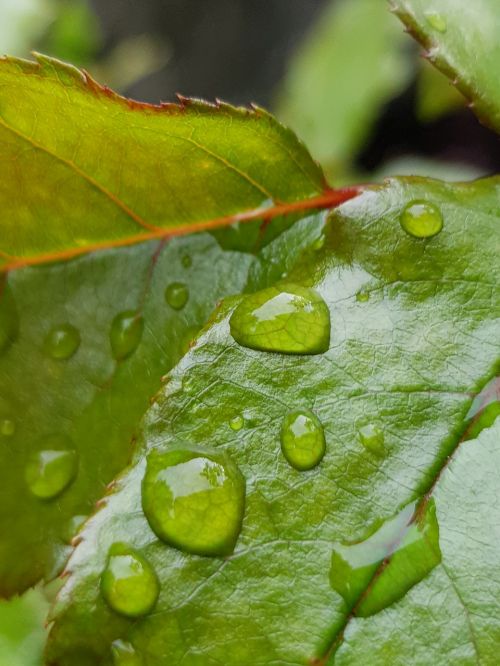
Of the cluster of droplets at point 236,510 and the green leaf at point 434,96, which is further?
the green leaf at point 434,96

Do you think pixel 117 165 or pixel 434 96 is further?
pixel 434 96

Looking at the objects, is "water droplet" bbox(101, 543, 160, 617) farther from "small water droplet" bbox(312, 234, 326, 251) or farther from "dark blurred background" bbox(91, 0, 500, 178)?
"dark blurred background" bbox(91, 0, 500, 178)

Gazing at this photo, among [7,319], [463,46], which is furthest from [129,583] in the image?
[463,46]

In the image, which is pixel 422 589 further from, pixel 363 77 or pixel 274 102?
pixel 274 102

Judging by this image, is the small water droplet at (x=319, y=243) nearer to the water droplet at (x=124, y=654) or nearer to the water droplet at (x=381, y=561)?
the water droplet at (x=381, y=561)

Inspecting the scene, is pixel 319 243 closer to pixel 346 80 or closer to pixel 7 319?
pixel 7 319

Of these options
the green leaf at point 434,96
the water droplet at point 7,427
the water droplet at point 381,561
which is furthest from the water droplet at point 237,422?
the green leaf at point 434,96

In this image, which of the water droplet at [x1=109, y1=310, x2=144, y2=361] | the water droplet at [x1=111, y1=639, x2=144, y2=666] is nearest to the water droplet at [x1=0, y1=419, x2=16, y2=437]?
the water droplet at [x1=109, y1=310, x2=144, y2=361]
